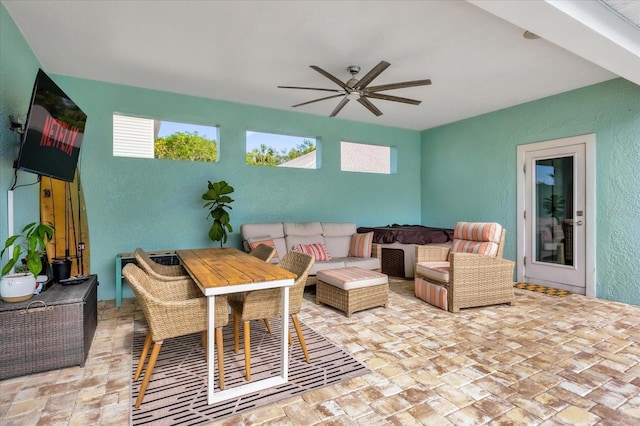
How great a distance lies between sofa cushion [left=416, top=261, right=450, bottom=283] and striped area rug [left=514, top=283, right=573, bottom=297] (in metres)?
1.46

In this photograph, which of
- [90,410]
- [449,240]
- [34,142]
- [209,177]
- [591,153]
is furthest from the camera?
[449,240]

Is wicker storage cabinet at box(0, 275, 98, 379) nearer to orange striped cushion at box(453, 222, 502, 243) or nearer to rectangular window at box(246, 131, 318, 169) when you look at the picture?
rectangular window at box(246, 131, 318, 169)

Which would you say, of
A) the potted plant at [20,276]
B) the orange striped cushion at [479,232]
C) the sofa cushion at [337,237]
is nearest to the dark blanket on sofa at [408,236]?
the sofa cushion at [337,237]

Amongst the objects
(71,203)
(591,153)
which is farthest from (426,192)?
(71,203)

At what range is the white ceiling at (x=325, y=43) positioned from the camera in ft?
8.21

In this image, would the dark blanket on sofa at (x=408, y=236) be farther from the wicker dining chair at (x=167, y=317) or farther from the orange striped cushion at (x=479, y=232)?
the wicker dining chair at (x=167, y=317)

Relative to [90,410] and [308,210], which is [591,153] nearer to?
[308,210]

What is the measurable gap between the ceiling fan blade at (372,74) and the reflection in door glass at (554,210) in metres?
3.30

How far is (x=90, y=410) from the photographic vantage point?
1.84 m

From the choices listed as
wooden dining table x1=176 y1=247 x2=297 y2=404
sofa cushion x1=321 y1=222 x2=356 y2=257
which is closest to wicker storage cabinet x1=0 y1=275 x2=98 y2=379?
wooden dining table x1=176 y1=247 x2=297 y2=404

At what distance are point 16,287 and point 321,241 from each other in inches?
134

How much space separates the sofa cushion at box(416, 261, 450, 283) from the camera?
3695mm

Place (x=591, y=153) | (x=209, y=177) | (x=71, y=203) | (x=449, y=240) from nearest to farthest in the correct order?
(x=71, y=203)
(x=591, y=153)
(x=209, y=177)
(x=449, y=240)

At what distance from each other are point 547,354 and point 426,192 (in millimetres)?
4388
